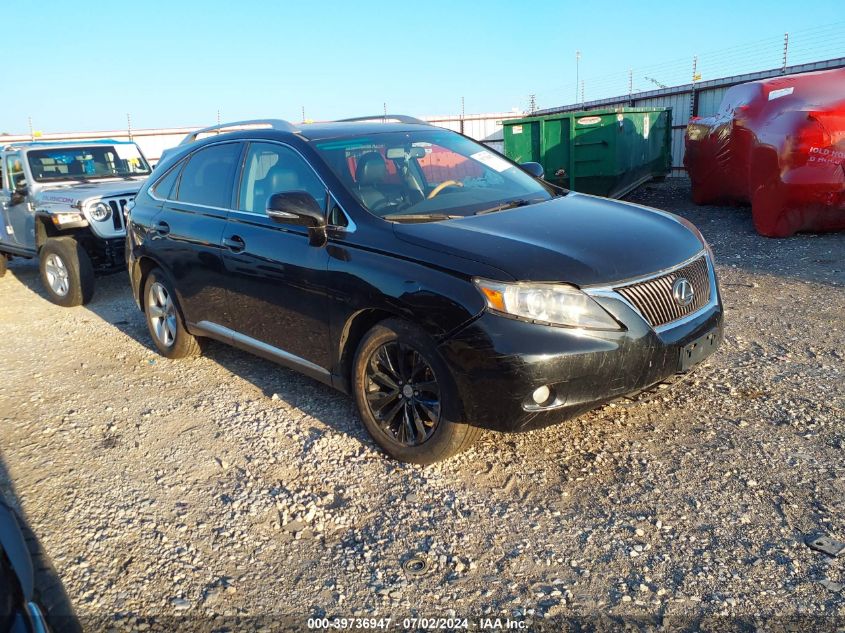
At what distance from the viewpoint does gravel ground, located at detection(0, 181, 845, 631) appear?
2.54 meters

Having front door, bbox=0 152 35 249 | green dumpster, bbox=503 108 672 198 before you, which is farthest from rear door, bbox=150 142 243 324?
green dumpster, bbox=503 108 672 198

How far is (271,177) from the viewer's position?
4180 millimetres

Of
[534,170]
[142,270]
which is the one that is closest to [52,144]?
[142,270]

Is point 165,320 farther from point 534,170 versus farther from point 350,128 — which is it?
point 534,170

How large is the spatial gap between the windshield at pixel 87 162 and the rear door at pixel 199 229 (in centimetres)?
466

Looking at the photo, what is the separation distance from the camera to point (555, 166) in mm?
13219

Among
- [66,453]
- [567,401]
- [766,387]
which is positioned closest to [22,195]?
[66,453]

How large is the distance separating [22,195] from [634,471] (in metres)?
8.41

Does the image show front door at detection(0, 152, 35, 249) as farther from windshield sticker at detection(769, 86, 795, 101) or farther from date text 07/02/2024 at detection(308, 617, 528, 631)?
windshield sticker at detection(769, 86, 795, 101)

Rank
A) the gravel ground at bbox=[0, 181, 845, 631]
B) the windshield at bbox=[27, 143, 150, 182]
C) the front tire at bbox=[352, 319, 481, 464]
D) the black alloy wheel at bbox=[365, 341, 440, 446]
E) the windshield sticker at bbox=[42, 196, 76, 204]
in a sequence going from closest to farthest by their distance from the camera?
1. the gravel ground at bbox=[0, 181, 845, 631]
2. the front tire at bbox=[352, 319, 481, 464]
3. the black alloy wheel at bbox=[365, 341, 440, 446]
4. the windshield sticker at bbox=[42, 196, 76, 204]
5. the windshield at bbox=[27, 143, 150, 182]

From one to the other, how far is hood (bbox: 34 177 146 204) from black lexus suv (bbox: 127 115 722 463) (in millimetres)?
3575

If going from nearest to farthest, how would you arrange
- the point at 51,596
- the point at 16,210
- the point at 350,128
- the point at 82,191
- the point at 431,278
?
the point at 51,596 → the point at 431,278 → the point at 350,128 → the point at 82,191 → the point at 16,210

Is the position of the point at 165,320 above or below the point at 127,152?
below

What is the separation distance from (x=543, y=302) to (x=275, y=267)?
1.75 meters
